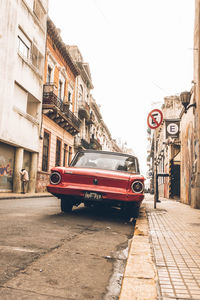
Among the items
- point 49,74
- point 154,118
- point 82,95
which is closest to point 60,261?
point 154,118

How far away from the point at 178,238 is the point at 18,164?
590 inches

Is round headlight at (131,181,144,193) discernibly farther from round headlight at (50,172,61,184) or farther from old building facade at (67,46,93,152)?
old building facade at (67,46,93,152)

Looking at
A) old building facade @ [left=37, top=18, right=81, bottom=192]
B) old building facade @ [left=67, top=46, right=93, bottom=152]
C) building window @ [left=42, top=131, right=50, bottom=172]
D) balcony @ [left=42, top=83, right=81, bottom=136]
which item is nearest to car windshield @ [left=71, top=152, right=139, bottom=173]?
old building facade @ [left=37, top=18, right=81, bottom=192]

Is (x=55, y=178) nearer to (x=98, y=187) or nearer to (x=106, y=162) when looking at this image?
(x=98, y=187)

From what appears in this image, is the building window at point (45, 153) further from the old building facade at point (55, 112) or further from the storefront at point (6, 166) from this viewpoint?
the storefront at point (6, 166)

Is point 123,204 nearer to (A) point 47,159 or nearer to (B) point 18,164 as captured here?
(B) point 18,164

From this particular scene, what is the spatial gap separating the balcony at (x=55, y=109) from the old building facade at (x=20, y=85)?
0.57 metres

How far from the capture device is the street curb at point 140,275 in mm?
2162

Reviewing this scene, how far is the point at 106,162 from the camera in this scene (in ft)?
24.1

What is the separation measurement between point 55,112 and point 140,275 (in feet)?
66.8

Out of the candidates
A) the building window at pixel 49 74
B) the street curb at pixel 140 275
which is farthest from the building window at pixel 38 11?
the street curb at pixel 140 275

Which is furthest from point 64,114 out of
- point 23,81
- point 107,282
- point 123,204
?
point 107,282

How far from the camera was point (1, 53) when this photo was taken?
1526 cm

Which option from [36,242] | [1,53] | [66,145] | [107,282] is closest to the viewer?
[107,282]
